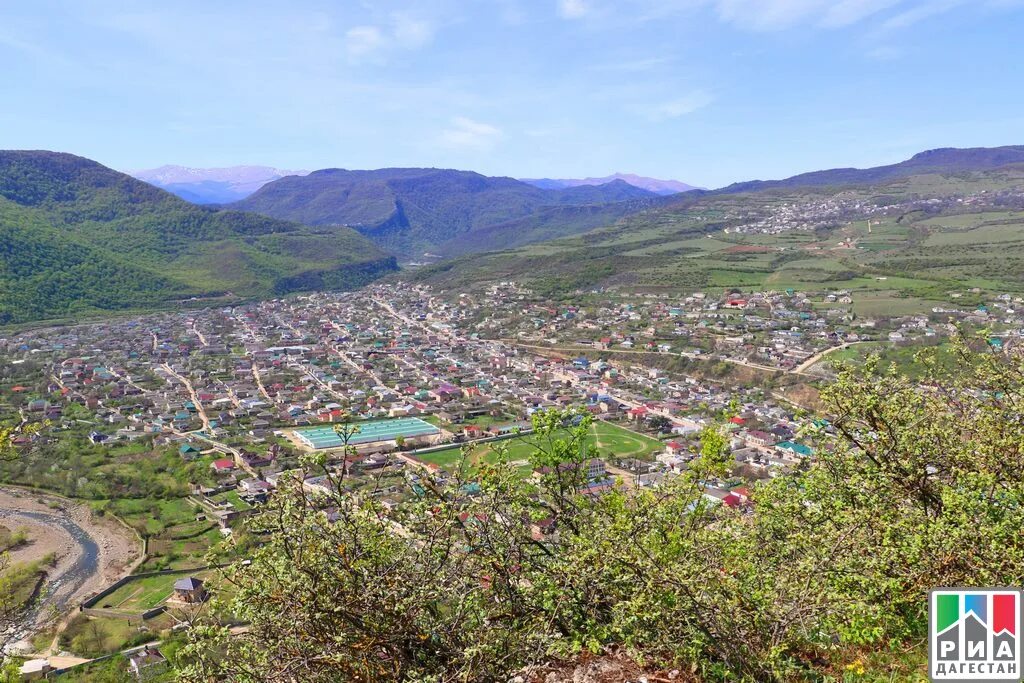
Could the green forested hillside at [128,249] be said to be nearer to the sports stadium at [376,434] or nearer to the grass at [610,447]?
the sports stadium at [376,434]

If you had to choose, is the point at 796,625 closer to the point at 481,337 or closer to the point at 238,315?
the point at 481,337

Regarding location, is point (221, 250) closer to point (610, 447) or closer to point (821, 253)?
point (821, 253)

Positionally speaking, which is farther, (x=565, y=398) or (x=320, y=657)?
(x=565, y=398)

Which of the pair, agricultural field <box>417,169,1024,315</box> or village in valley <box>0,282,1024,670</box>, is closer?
village in valley <box>0,282,1024,670</box>

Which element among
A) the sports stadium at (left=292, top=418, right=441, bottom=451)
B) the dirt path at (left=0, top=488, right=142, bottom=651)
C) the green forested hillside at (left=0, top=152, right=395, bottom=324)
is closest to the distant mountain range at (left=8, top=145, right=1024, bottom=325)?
the green forested hillside at (left=0, top=152, right=395, bottom=324)

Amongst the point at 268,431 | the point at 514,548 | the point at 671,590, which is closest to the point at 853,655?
the point at 671,590

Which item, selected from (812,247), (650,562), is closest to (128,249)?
(812,247)

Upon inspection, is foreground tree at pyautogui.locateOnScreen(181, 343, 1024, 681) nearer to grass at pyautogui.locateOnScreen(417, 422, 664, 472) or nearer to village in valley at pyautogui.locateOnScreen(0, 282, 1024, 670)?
village in valley at pyautogui.locateOnScreen(0, 282, 1024, 670)
